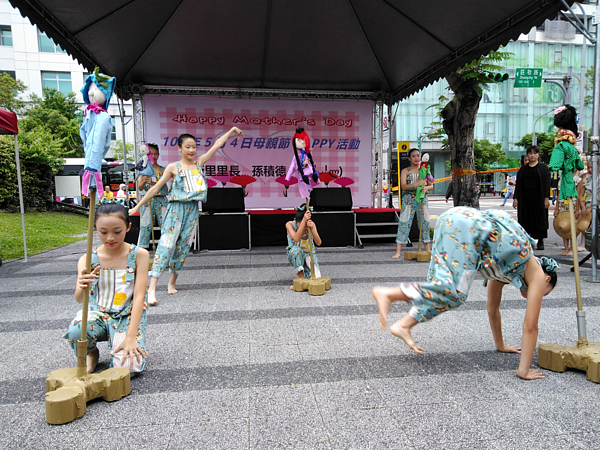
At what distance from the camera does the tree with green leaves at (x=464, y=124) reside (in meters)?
9.35

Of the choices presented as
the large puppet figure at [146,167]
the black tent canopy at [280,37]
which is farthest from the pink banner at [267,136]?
the large puppet figure at [146,167]

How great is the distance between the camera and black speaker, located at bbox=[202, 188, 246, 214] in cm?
805

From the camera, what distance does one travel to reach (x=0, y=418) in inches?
83.2

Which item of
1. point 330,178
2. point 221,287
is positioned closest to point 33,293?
point 221,287

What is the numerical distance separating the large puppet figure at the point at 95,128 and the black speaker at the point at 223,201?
5.44m

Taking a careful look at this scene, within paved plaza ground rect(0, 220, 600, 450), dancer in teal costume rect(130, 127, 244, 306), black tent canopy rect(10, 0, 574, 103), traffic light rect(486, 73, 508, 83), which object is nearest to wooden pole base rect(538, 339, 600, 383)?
paved plaza ground rect(0, 220, 600, 450)

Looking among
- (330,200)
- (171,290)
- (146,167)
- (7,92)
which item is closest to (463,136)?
(330,200)

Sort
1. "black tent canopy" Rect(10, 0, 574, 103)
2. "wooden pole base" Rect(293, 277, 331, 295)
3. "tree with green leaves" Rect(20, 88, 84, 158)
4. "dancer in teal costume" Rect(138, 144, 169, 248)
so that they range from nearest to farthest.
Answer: "wooden pole base" Rect(293, 277, 331, 295)
"black tent canopy" Rect(10, 0, 574, 103)
"dancer in teal costume" Rect(138, 144, 169, 248)
"tree with green leaves" Rect(20, 88, 84, 158)

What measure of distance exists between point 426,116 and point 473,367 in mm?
42481

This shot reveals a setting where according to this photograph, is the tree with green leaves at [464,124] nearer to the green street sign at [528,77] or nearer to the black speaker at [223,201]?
the black speaker at [223,201]

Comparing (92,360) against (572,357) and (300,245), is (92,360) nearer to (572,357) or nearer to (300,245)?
(300,245)

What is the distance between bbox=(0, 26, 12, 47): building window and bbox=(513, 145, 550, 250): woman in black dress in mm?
42270

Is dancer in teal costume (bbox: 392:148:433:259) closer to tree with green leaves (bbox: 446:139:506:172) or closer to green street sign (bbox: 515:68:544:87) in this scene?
green street sign (bbox: 515:68:544:87)

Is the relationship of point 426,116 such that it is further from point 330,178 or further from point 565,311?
point 565,311
